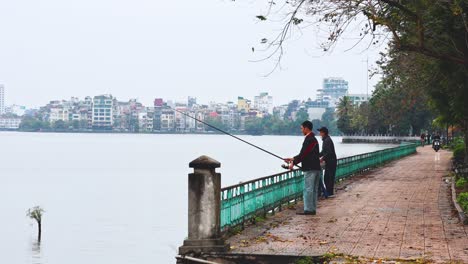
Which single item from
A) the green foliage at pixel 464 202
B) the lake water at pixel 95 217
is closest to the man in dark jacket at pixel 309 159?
the green foliage at pixel 464 202

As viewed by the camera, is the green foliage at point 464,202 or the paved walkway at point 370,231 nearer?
the paved walkway at point 370,231

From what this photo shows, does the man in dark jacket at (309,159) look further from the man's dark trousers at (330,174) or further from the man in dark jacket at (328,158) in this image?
the man's dark trousers at (330,174)

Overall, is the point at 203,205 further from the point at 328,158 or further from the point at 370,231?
the point at 328,158

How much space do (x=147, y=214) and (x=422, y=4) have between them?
3152cm

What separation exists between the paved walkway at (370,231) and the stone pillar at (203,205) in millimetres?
541

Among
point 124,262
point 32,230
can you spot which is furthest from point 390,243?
point 32,230

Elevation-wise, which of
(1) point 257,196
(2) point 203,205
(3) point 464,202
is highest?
(2) point 203,205

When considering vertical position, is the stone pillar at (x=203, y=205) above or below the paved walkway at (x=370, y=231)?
above

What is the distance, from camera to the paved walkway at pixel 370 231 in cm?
1224

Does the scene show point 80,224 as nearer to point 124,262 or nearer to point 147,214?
point 147,214

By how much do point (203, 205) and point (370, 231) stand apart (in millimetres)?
4025

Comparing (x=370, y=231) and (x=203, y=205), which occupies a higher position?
(x=203, y=205)

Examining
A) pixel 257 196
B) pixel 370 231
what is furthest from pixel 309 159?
pixel 370 231

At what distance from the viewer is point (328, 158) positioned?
2216 centimetres
